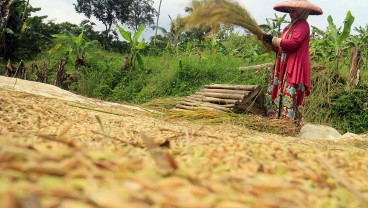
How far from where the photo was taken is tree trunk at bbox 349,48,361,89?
18.3 ft

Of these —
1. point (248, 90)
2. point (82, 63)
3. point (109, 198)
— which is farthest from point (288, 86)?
point (82, 63)

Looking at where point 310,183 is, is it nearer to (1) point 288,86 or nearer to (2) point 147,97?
(1) point 288,86

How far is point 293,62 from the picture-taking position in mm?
4098

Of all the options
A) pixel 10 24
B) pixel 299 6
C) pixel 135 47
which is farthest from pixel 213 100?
pixel 10 24

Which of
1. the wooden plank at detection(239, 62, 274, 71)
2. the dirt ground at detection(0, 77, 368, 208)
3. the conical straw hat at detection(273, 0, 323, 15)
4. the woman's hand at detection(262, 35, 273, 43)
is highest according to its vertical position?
the conical straw hat at detection(273, 0, 323, 15)

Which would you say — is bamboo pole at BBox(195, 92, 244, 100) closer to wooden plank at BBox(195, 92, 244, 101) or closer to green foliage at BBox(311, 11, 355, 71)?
wooden plank at BBox(195, 92, 244, 101)

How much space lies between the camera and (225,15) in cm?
433

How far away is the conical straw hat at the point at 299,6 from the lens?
4051 millimetres

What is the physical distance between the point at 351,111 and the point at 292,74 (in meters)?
1.81

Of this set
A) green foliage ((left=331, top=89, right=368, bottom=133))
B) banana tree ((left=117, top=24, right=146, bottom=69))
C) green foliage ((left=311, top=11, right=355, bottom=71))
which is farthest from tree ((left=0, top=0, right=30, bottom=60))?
green foliage ((left=331, top=89, right=368, bottom=133))

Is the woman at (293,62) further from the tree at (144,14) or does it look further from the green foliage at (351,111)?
the tree at (144,14)

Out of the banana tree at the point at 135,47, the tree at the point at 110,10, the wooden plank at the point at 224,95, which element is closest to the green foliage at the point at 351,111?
the wooden plank at the point at 224,95

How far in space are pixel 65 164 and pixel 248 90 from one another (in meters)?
4.33

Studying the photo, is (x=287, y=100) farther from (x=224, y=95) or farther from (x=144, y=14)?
(x=144, y=14)
